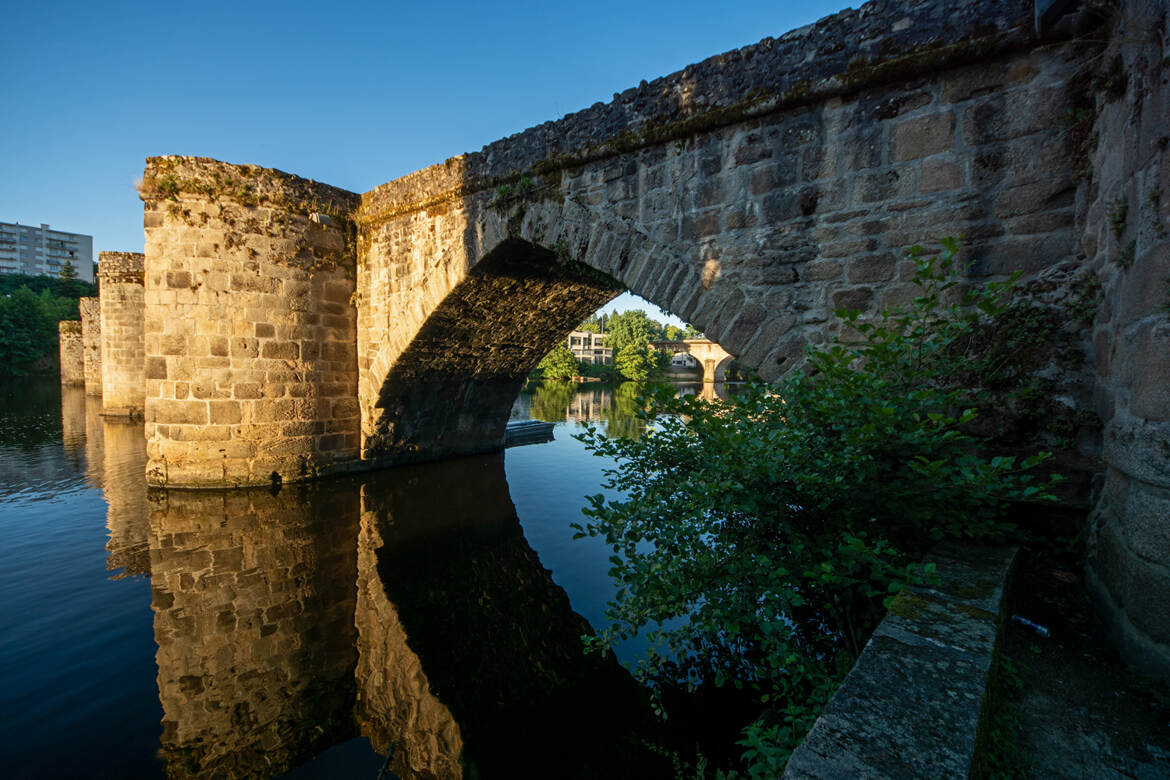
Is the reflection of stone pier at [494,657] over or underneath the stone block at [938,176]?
underneath

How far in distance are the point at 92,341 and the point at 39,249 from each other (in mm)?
99252

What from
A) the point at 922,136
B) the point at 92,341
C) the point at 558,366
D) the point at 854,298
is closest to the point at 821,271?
the point at 854,298

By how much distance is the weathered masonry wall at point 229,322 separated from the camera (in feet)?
21.4

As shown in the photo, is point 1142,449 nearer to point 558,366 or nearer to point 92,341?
point 92,341

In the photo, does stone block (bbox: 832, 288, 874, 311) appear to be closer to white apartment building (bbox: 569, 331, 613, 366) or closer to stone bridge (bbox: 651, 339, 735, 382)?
stone bridge (bbox: 651, 339, 735, 382)

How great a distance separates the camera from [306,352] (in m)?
7.25

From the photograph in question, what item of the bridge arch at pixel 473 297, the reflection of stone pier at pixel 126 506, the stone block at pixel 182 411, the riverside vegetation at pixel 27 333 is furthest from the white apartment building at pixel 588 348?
the stone block at pixel 182 411

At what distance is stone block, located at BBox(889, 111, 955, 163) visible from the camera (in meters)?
3.40

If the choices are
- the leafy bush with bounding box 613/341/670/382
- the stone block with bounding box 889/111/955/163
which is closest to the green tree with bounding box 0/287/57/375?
the leafy bush with bounding box 613/341/670/382

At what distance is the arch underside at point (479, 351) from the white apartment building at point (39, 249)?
106729 millimetres

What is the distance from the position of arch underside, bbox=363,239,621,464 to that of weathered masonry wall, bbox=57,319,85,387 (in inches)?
946

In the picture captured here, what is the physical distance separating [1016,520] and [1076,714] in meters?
1.55

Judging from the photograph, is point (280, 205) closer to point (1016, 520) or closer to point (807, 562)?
point (807, 562)

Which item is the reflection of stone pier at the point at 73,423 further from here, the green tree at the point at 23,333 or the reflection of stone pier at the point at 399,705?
the green tree at the point at 23,333
